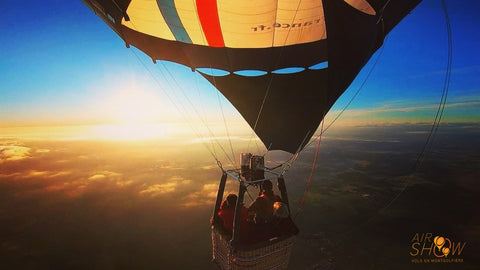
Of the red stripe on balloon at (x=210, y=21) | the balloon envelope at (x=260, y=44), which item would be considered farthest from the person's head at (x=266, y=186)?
the red stripe on balloon at (x=210, y=21)

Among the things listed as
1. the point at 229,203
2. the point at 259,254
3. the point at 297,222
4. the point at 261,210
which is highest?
the point at 261,210

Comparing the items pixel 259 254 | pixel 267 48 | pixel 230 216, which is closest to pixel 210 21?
pixel 267 48

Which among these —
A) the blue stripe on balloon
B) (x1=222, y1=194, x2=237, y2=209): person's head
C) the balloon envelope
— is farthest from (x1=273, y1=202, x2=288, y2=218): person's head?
the blue stripe on balloon

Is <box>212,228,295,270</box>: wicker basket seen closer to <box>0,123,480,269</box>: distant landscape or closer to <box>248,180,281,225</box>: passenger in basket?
<box>248,180,281,225</box>: passenger in basket

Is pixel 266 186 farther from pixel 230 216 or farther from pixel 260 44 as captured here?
pixel 260 44

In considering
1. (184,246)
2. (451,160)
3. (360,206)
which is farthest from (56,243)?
(451,160)

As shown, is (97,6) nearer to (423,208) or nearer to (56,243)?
(56,243)
